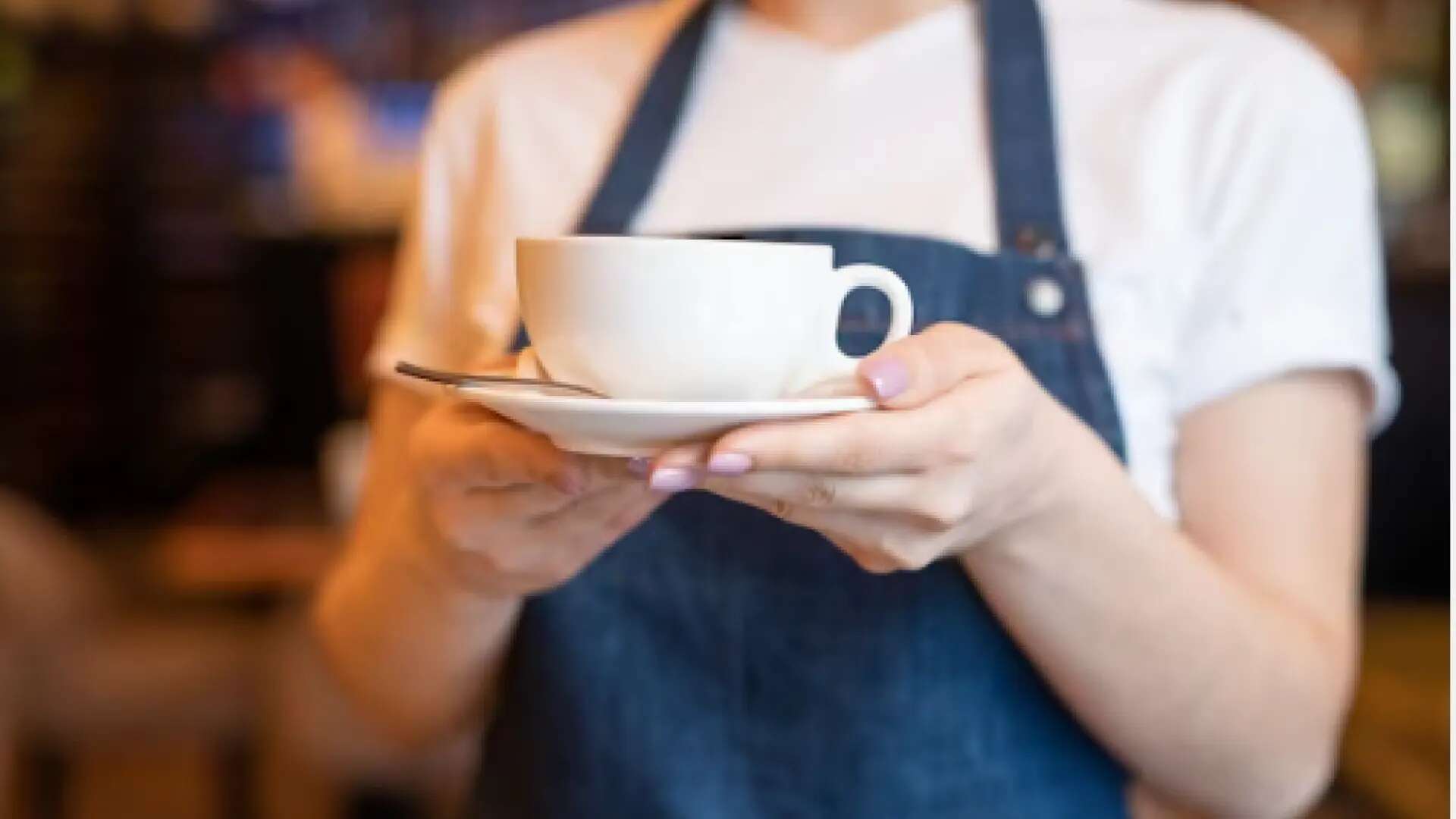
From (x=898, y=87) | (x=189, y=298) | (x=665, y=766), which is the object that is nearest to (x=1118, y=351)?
(x=898, y=87)

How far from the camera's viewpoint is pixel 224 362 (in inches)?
199

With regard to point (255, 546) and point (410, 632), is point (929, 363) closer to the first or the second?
point (410, 632)

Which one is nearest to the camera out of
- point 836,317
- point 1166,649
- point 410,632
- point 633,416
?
point 633,416

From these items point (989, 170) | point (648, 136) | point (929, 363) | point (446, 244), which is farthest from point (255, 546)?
point (929, 363)

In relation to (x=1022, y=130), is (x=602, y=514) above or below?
below

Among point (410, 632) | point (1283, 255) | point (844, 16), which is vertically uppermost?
point (844, 16)

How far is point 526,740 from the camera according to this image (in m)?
0.87

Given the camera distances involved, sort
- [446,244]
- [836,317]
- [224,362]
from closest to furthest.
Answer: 1. [836,317]
2. [446,244]
3. [224,362]

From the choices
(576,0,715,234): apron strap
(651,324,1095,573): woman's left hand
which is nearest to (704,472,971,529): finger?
(651,324,1095,573): woman's left hand

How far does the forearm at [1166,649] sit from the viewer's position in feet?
2.31

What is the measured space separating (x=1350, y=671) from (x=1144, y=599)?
0.56 ft

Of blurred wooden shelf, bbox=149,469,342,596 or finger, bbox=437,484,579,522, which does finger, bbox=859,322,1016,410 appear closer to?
finger, bbox=437,484,579,522

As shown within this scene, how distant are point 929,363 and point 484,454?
0.18 metres

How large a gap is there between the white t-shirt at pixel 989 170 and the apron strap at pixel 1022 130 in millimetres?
11
